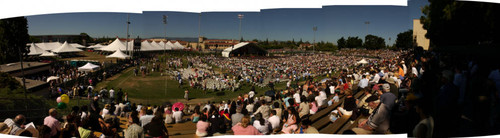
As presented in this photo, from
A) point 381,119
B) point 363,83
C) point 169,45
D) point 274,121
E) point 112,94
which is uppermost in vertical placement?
point 169,45

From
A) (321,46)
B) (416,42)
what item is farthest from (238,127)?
(416,42)

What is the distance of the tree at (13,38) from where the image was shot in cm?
563

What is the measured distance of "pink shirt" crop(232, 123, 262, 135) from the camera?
459 cm

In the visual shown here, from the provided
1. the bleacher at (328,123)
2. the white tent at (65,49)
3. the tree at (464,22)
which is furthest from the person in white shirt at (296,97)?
the white tent at (65,49)

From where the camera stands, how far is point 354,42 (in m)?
5.88

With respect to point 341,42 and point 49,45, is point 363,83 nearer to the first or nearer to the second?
point 341,42

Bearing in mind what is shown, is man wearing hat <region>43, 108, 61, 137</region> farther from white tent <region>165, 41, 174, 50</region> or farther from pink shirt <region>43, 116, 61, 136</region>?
white tent <region>165, 41, 174, 50</region>

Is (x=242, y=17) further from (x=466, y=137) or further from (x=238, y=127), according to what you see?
(x=466, y=137)

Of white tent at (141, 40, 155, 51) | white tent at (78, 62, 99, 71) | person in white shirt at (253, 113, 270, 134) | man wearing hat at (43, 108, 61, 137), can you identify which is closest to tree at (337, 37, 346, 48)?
person in white shirt at (253, 113, 270, 134)

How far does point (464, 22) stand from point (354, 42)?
1.91 metres

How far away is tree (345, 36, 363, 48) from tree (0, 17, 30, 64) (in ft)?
21.8

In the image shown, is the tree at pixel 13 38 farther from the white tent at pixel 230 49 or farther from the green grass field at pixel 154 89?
the white tent at pixel 230 49

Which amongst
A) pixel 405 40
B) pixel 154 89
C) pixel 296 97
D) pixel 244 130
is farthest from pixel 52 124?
pixel 405 40

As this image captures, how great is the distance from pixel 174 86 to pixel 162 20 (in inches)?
54.9
